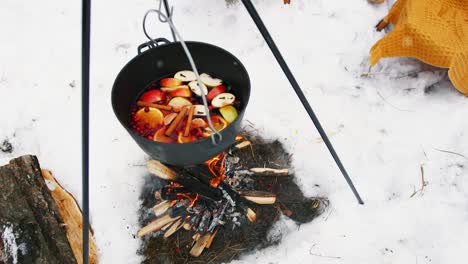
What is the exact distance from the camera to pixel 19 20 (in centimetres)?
311

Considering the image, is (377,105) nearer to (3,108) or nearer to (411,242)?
(411,242)

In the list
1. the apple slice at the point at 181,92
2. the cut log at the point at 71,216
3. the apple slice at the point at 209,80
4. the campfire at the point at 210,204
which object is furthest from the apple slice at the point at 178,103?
the cut log at the point at 71,216

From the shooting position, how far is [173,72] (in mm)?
1985

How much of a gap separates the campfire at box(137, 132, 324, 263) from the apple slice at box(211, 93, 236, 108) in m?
0.53

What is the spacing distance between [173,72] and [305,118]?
99 centimetres

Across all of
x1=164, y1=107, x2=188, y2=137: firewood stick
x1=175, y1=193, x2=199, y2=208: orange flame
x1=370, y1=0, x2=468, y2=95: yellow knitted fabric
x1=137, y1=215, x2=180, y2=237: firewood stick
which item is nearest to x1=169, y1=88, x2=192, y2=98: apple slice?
x1=164, y1=107, x2=188, y2=137: firewood stick

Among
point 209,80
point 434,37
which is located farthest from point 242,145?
point 434,37

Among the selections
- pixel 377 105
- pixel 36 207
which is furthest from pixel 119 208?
pixel 377 105

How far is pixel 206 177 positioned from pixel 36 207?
2.96 feet

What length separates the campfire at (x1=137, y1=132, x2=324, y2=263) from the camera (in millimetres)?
2129

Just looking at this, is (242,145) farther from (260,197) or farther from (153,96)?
(153,96)

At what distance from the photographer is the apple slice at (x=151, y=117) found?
1.76m

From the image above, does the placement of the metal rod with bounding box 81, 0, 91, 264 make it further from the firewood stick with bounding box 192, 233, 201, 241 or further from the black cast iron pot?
the firewood stick with bounding box 192, 233, 201, 241

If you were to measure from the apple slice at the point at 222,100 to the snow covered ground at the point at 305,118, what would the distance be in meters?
0.74
